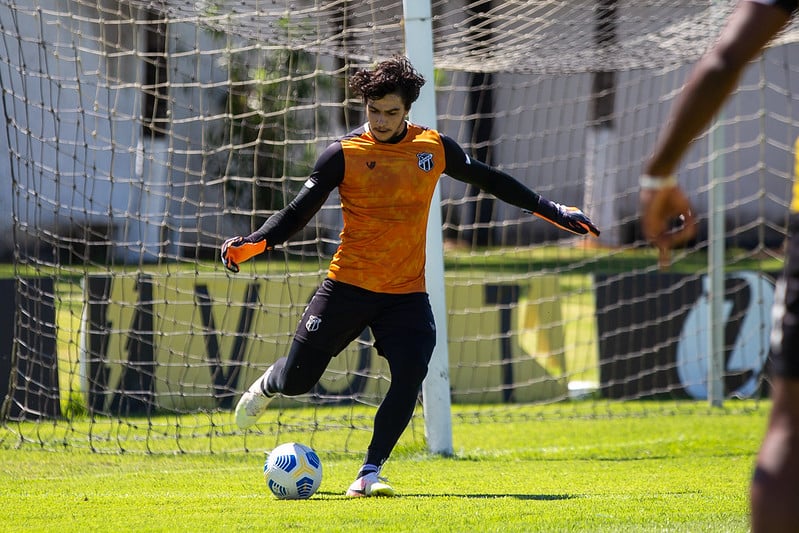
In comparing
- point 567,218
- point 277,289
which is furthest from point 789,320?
point 277,289

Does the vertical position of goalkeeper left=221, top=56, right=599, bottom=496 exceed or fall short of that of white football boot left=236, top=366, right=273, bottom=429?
it exceeds it

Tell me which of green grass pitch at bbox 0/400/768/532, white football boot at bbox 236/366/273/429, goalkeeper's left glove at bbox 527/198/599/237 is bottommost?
green grass pitch at bbox 0/400/768/532

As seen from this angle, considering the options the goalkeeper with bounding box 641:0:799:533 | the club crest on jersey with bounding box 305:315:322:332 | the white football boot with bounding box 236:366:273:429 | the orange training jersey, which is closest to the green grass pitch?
the white football boot with bounding box 236:366:273:429

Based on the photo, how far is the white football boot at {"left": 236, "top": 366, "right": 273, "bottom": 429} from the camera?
20.5 ft

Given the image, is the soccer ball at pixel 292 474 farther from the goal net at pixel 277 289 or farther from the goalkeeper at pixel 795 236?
the goalkeeper at pixel 795 236

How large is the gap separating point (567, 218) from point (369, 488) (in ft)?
5.88

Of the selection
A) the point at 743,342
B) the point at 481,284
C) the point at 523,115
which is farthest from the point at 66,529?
the point at 523,115

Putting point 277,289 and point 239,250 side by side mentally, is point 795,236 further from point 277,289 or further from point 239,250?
point 277,289

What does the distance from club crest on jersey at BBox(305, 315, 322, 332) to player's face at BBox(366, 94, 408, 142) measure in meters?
0.99

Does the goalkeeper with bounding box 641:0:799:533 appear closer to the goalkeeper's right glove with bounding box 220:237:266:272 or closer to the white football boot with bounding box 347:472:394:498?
the white football boot with bounding box 347:472:394:498

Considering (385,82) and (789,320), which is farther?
(385,82)

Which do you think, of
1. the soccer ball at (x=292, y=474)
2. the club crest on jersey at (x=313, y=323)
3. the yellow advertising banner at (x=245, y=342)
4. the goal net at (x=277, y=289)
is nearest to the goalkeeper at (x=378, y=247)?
the club crest on jersey at (x=313, y=323)

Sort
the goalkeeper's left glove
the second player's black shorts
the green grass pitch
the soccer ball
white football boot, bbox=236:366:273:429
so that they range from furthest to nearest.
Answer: white football boot, bbox=236:366:273:429, the goalkeeper's left glove, the soccer ball, the green grass pitch, the second player's black shorts

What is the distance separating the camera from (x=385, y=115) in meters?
5.61
